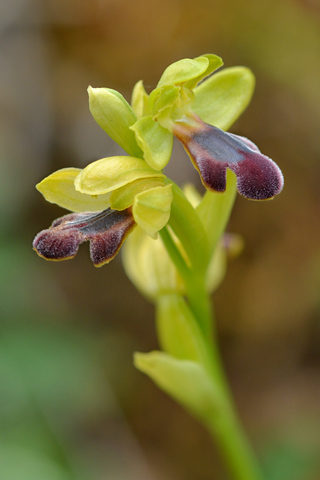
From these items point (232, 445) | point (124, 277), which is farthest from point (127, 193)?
point (124, 277)

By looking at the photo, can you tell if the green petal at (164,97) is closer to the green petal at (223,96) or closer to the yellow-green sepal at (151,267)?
the green petal at (223,96)

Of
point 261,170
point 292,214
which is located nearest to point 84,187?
point 261,170

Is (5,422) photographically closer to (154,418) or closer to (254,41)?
(154,418)

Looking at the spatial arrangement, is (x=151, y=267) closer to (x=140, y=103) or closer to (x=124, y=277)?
(x=140, y=103)

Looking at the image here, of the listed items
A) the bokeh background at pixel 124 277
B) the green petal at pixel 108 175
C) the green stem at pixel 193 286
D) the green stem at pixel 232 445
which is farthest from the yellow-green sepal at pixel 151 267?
the bokeh background at pixel 124 277

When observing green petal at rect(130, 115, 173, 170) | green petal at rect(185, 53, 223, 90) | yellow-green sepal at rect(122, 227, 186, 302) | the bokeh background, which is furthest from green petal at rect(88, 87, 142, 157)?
the bokeh background

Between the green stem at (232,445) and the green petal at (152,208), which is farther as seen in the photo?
the green stem at (232,445)

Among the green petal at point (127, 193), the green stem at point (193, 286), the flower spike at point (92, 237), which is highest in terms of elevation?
the green petal at point (127, 193)
